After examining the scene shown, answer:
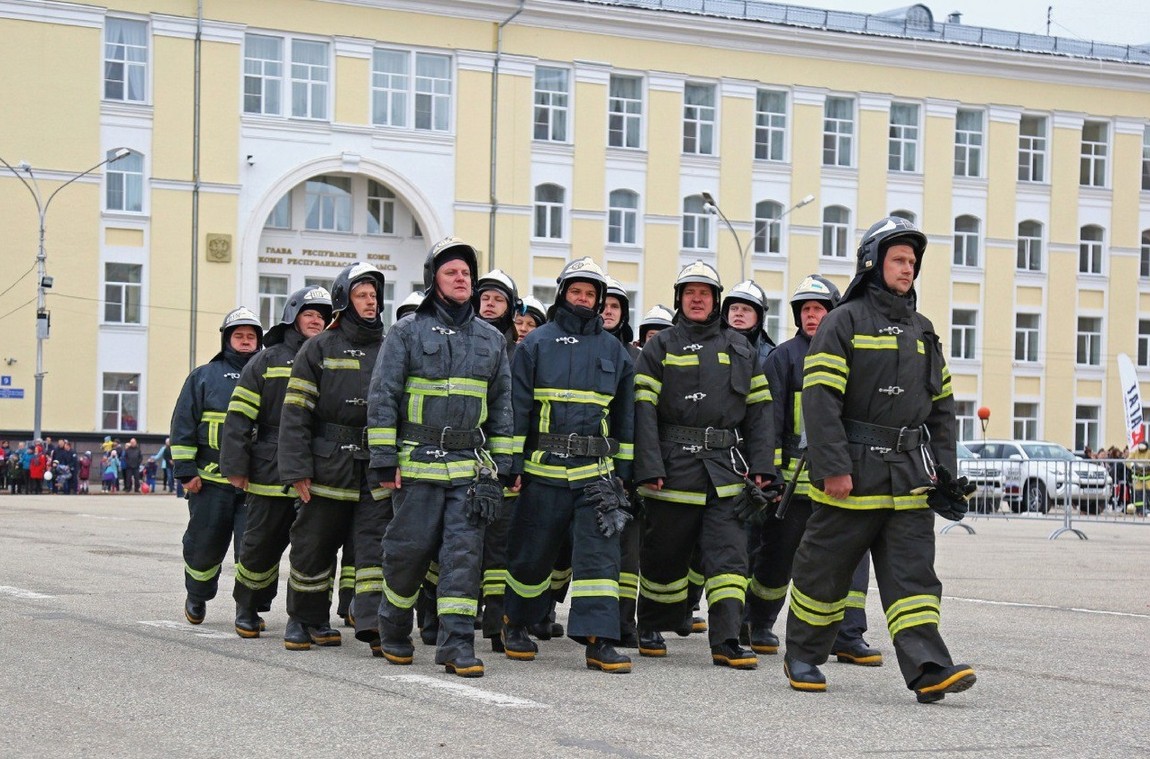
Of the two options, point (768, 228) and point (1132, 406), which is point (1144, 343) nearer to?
point (768, 228)

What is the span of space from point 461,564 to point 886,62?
2022 inches

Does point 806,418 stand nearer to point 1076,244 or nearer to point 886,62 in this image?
point 886,62

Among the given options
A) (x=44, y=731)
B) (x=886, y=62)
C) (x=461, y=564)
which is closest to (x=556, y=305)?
(x=461, y=564)

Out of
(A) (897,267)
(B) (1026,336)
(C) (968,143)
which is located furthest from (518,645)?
(B) (1026,336)

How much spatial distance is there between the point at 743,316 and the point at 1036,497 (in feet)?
63.1

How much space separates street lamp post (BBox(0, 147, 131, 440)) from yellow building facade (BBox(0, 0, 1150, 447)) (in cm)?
25

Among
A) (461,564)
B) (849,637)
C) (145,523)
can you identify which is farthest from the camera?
(145,523)

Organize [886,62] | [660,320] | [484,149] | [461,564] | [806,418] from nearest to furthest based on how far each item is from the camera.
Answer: [806,418]
[461,564]
[660,320]
[484,149]
[886,62]

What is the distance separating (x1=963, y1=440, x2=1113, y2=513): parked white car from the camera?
2810 cm

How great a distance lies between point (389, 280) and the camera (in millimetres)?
54219

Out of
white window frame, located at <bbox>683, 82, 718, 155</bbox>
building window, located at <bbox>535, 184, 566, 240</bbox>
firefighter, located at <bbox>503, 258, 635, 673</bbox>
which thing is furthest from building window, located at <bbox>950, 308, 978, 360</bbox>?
firefighter, located at <bbox>503, 258, 635, 673</bbox>

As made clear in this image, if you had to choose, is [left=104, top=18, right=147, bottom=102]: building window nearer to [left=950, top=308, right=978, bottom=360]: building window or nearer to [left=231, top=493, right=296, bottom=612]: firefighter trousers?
[left=950, top=308, right=978, bottom=360]: building window

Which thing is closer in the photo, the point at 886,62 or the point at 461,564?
the point at 461,564

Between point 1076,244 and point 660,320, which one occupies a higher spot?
A: point 1076,244
